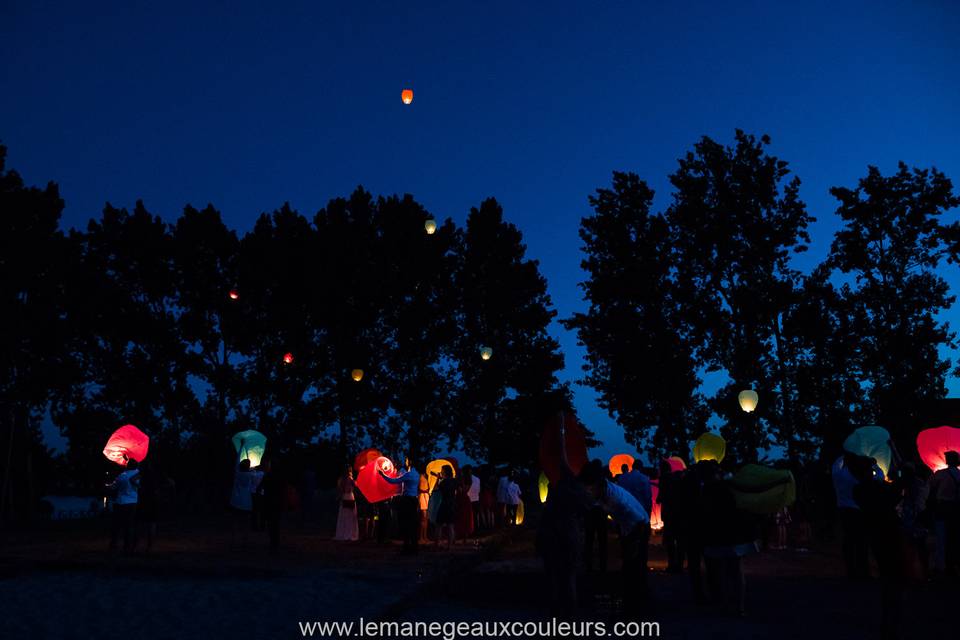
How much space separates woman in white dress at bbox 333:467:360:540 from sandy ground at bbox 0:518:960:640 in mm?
2505

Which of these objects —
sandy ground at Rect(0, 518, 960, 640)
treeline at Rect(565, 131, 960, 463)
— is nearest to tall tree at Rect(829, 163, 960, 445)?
treeline at Rect(565, 131, 960, 463)

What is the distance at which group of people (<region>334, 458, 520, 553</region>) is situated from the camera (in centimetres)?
1606

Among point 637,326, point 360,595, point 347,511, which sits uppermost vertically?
point 637,326

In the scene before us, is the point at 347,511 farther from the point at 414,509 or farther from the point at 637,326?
the point at 637,326

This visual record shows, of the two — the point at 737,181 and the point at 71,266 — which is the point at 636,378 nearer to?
the point at 737,181

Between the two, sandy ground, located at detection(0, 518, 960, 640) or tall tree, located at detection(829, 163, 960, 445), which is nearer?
sandy ground, located at detection(0, 518, 960, 640)

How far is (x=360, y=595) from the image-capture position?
10.2m

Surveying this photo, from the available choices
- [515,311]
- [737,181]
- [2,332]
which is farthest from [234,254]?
[737,181]

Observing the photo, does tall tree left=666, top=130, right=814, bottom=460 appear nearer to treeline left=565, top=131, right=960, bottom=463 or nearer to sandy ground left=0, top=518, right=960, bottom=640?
→ treeline left=565, top=131, right=960, bottom=463

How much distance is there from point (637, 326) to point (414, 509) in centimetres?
1960

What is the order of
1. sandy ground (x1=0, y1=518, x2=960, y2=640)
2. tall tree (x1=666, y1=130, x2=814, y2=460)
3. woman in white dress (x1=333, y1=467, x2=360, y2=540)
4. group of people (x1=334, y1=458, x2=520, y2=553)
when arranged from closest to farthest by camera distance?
sandy ground (x1=0, y1=518, x2=960, y2=640) → group of people (x1=334, y1=458, x2=520, y2=553) → woman in white dress (x1=333, y1=467, x2=360, y2=540) → tall tree (x1=666, y1=130, x2=814, y2=460)

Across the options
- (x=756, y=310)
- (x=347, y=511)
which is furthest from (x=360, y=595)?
(x=756, y=310)

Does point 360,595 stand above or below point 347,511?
below

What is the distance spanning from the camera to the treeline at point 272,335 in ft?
115
